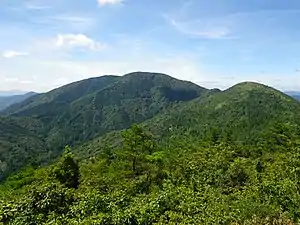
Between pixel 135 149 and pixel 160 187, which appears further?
pixel 135 149

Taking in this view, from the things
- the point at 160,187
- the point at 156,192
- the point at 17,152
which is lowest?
the point at 17,152

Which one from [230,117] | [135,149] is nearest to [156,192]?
[135,149]

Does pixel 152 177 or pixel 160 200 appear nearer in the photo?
pixel 160 200

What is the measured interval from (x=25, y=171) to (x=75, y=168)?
11355 millimetres

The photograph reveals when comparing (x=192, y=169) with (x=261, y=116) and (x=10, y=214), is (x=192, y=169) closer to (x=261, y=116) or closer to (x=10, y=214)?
(x=10, y=214)

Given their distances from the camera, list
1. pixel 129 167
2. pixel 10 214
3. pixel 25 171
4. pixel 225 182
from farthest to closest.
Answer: pixel 25 171
pixel 129 167
pixel 225 182
pixel 10 214

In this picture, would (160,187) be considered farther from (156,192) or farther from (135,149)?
(135,149)

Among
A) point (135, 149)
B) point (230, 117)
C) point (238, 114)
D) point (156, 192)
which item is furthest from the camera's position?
point (238, 114)

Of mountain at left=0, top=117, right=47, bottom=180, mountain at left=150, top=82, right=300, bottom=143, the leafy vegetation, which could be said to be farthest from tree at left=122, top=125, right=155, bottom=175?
mountain at left=0, top=117, right=47, bottom=180

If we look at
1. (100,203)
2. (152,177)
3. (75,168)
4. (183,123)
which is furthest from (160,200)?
(183,123)

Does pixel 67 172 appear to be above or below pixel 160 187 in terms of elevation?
above

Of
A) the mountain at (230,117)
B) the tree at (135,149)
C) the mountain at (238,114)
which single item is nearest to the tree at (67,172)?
the tree at (135,149)

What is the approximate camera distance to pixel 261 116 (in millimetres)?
120062

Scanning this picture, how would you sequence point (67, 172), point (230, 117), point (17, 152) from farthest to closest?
point (17, 152)
point (230, 117)
point (67, 172)
